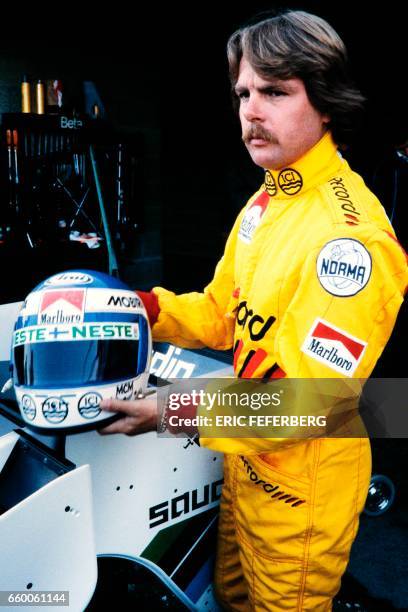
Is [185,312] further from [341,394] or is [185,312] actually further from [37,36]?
[37,36]

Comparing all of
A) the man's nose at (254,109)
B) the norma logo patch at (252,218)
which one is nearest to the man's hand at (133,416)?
the norma logo patch at (252,218)

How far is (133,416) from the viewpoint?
40.1 inches

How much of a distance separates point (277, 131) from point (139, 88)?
4.19 meters

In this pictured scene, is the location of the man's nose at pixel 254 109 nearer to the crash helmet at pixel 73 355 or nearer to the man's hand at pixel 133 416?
the crash helmet at pixel 73 355

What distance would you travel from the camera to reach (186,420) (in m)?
1.09

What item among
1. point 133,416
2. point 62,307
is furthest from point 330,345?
point 62,307

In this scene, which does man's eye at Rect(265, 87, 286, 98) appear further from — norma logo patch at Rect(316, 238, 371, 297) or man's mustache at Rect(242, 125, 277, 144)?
norma logo patch at Rect(316, 238, 371, 297)

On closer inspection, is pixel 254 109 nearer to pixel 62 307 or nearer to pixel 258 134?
pixel 258 134

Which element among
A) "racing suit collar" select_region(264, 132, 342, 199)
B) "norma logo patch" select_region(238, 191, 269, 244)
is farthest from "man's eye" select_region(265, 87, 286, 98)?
"norma logo patch" select_region(238, 191, 269, 244)

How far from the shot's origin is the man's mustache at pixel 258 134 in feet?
3.70

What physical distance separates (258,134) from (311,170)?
0.13 meters

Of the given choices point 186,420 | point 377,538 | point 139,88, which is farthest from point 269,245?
point 139,88

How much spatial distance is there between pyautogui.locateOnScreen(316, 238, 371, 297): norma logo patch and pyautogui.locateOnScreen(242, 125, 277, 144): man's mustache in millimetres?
283

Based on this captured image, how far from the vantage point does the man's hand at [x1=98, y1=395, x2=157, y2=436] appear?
100 cm
